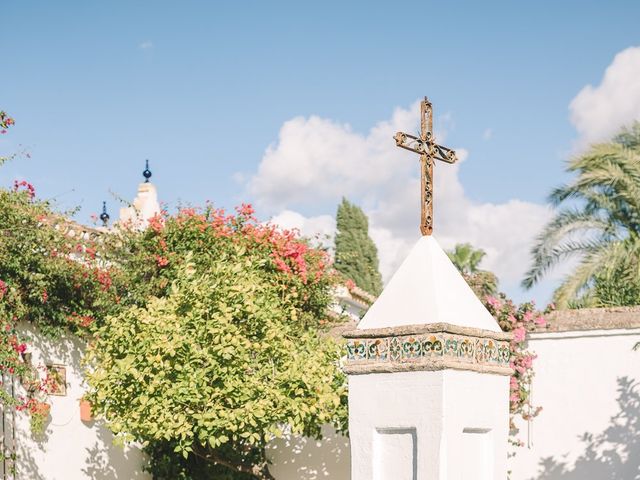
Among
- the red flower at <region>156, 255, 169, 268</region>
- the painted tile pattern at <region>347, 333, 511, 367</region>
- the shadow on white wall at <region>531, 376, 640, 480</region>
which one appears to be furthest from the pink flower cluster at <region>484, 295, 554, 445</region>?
the painted tile pattern at <region>347, 333, 511, 367</region>

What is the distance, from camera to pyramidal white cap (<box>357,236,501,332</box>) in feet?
20.8

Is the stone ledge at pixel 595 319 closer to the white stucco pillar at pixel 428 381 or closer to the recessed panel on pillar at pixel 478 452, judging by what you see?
the white stucco pillar at pixel 428 381

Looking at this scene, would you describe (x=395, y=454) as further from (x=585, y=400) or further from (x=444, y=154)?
(x=585, y=400)

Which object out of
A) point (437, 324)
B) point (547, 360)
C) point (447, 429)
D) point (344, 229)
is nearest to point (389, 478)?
point (447, 429)

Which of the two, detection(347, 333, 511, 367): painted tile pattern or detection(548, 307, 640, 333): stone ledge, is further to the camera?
detection(548, 307, 640, 333): stone ledge

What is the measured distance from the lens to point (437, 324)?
20.1ft

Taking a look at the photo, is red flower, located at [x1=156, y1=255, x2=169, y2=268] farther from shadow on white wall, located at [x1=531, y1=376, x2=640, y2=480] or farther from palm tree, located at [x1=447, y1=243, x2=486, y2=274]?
palm tree, located at [x1=447, y1=243, x2=486, y2=274]

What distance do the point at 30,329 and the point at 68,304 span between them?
58cm

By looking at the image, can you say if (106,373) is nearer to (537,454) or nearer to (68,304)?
(68,304)

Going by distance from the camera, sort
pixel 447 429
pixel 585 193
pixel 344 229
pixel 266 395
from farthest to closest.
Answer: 1. pixel 344 229
2. pixel 585 193
3. pixel 266 395
4. pixel 447 429

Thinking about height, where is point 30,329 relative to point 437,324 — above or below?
above

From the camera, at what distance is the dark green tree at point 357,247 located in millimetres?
31812

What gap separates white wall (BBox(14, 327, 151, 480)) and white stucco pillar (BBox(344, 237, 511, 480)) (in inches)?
274

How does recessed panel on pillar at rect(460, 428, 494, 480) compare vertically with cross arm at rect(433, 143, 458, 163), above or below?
below
